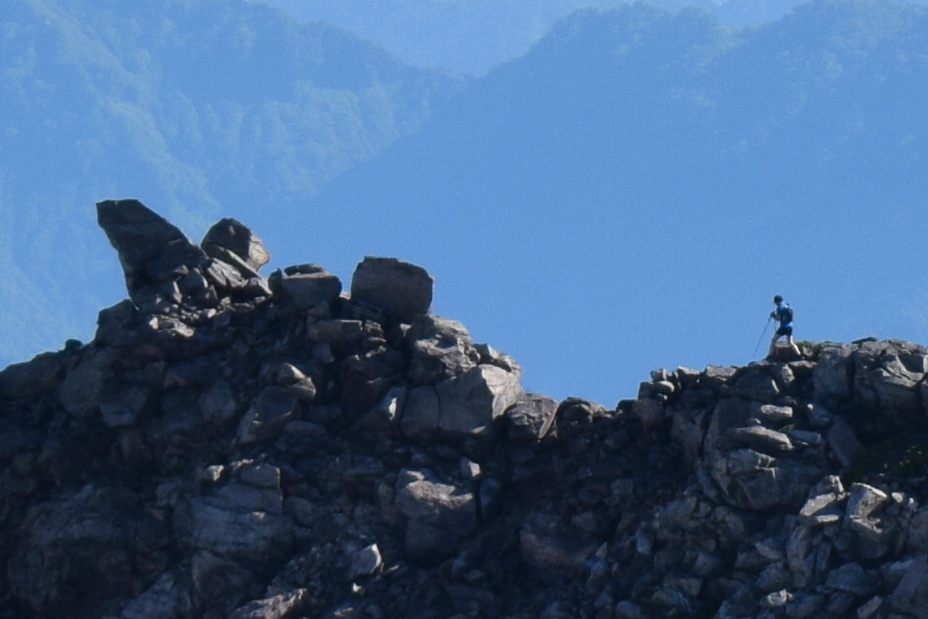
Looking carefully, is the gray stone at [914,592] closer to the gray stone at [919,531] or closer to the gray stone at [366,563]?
the gray stone at [919,531]

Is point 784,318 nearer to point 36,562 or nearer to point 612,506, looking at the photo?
point 612,506

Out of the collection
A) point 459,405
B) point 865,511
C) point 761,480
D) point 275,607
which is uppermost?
point 459,405

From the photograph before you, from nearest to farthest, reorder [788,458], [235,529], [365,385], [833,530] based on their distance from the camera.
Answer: [833,530], [788,458], [235,529], [365,385]

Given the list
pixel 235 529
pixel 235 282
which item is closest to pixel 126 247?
pixel 235 282

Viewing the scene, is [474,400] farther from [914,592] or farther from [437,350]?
[914,592]

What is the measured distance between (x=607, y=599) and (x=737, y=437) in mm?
3362

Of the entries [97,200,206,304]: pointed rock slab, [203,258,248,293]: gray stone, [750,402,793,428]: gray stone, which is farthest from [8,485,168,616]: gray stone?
[750,402,793,428]: gray stone

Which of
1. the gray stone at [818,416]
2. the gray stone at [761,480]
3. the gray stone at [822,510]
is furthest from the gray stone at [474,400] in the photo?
the gray stone at [822,510]

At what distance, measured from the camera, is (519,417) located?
26.2 m

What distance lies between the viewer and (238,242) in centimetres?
3033

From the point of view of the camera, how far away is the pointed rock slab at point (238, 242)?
1188 inches

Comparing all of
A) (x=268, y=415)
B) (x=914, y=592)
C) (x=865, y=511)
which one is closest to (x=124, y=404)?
(x=268, y=415)

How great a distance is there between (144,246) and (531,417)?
8.79 meters

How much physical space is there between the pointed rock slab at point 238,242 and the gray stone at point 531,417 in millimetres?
6977
